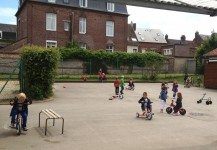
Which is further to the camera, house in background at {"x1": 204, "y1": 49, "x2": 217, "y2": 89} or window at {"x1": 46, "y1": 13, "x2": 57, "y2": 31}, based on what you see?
window at {"x1": 46, "y1": 13, "x2": 57, "y2": 31}

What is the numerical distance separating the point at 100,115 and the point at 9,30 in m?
60.6

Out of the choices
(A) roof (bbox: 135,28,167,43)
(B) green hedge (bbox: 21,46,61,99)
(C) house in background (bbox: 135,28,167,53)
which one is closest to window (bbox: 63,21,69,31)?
(B) green hedge (bbox: 21,46,61,99)

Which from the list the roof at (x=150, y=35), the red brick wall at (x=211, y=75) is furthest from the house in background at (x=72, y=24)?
the roof at (x=150, y=35)

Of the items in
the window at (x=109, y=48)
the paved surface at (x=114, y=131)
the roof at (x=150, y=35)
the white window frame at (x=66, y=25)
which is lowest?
the paved surface at (x=114, y=131)

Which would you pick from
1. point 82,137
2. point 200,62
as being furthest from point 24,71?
point 200,62

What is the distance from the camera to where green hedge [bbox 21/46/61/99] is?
69.2 feet

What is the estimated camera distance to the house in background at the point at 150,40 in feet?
271

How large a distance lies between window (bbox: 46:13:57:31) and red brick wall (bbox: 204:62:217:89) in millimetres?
22386

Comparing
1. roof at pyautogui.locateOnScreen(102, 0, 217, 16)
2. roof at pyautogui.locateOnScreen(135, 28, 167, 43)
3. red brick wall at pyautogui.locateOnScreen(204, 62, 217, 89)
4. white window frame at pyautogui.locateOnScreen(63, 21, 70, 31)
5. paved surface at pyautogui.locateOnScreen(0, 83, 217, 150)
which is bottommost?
paved surface at pyautogui.locateOnScreen(0, 83, 217, 150)

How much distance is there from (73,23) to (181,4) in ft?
131

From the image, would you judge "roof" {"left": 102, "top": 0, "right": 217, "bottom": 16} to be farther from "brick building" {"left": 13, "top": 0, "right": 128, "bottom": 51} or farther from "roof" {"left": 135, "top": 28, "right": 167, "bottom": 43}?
"roof" {"left": 135, "top": 28, "right": 167, "bottom": 43}

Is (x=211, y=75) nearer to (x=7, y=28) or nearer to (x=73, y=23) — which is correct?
(x=73, y=23)

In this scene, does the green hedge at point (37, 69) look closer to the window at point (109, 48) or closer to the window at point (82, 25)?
the window at point (82, 25)

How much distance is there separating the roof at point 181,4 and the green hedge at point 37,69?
12.8 m
